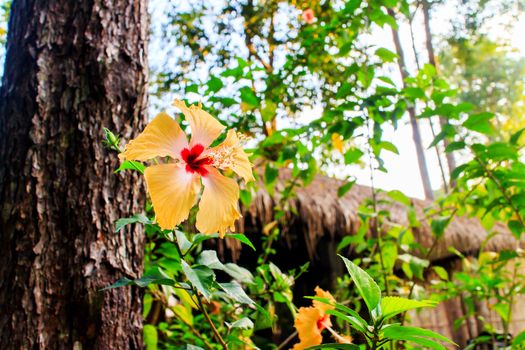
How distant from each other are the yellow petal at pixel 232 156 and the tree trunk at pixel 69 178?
0.45 metres

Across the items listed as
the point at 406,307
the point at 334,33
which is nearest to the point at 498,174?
the point at 334,33

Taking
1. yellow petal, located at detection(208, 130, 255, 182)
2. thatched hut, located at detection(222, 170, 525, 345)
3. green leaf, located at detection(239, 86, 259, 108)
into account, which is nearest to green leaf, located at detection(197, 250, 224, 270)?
yellow petal, located at detection(208, 130, 255, 182)

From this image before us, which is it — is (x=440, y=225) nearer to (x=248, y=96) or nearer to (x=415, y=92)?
(x=415, y=92)

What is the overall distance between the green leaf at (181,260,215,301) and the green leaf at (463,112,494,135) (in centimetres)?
102

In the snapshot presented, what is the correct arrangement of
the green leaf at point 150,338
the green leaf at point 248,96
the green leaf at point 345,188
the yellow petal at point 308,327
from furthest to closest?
the green leaf at point 345,188 < the green leaf at point 248,96 < the green leaf at point 150,338 < the yellow petal at point 308,327

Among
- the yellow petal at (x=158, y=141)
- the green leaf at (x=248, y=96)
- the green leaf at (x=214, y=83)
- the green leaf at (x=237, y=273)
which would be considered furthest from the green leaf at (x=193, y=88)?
the yellow petal at (x=158, y=141)

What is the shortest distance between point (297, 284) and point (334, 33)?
348 cm

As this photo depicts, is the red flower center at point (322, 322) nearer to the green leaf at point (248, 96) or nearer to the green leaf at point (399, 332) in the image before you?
the green leaf at point (399, 332)

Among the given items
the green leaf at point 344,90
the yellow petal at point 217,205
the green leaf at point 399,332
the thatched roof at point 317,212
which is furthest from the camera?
the thatched roof at point 317,212

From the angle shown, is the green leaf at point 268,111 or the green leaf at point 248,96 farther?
the green leaf at point 268,111

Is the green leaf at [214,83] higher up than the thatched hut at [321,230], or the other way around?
the green leaf at [214,83]

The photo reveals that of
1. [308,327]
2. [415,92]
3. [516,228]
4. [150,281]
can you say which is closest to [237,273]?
[308,327]

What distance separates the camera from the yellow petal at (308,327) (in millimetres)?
964

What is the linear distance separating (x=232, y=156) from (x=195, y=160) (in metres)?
0.06
